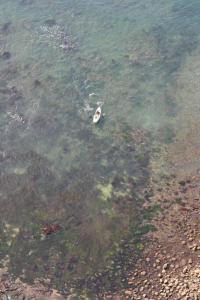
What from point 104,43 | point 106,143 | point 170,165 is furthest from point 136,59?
point 170,165

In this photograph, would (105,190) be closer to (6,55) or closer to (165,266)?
(165,266)

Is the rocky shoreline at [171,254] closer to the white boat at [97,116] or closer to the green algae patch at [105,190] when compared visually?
the green algae patch at [105,190]

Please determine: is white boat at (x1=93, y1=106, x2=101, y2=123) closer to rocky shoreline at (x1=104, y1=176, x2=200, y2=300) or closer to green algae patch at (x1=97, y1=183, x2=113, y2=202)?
green algae patch at (x1=97, y1=183, x2=113, y2=202)

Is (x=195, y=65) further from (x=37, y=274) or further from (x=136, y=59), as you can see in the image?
(x=37, y=274)

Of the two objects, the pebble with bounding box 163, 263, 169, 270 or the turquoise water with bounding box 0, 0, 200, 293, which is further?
the turquoise water with bounding box 0, 0, 200, 293

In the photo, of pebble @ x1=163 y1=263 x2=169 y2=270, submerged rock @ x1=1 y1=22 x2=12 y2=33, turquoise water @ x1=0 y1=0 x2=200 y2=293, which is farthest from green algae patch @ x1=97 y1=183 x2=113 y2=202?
submerged rock @ x1=1 y1=22 x2=12 y2=33

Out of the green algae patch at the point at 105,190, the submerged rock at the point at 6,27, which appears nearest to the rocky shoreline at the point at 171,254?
the green algae patch at the point at 105,190
